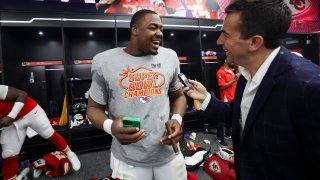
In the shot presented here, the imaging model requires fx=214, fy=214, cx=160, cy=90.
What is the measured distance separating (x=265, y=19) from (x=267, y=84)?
0.26 m

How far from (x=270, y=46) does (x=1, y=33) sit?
3.92 meters

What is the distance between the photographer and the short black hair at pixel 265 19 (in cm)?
85

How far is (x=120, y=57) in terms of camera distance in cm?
122

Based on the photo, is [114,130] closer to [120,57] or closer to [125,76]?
[125,76]

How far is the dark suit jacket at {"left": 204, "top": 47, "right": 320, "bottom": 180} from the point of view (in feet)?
2.31

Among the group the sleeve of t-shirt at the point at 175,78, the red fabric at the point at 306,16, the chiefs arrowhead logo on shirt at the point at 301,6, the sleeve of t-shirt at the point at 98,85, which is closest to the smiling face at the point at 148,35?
the sleeve of t-shirt at the point at 175,78

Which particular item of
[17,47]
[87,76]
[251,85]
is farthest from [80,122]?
[251,85]

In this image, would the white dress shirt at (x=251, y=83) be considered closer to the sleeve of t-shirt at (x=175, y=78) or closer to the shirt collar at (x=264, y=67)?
Result: the shirt collar at (x=264, y=67)

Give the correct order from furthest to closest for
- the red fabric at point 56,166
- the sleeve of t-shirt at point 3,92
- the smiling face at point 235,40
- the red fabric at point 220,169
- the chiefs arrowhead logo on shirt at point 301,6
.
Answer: the chiefs arrowhead logo on shirt at point 301,6 → the red fabric at point 56,166 → the sleeve of t-shirt at point 3,92 → the red fabric at point 220,169 → the smiling face at point 235,40

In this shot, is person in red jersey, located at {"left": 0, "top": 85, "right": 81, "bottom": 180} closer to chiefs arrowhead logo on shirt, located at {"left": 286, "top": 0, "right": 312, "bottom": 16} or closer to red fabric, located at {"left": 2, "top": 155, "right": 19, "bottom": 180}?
red fabric, located at {"left": 2, "top": 155, "right": 19, "bottom": 180}

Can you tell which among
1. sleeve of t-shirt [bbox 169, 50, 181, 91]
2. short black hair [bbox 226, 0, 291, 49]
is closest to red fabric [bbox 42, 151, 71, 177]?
sleeve of t-shirt [bbox 169, 50, 181, 91]

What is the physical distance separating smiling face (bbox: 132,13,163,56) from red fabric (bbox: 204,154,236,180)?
1.34 m

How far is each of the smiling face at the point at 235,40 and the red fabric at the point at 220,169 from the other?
129cm

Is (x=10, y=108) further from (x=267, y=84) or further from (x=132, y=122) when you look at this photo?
(x=267, y=84)
